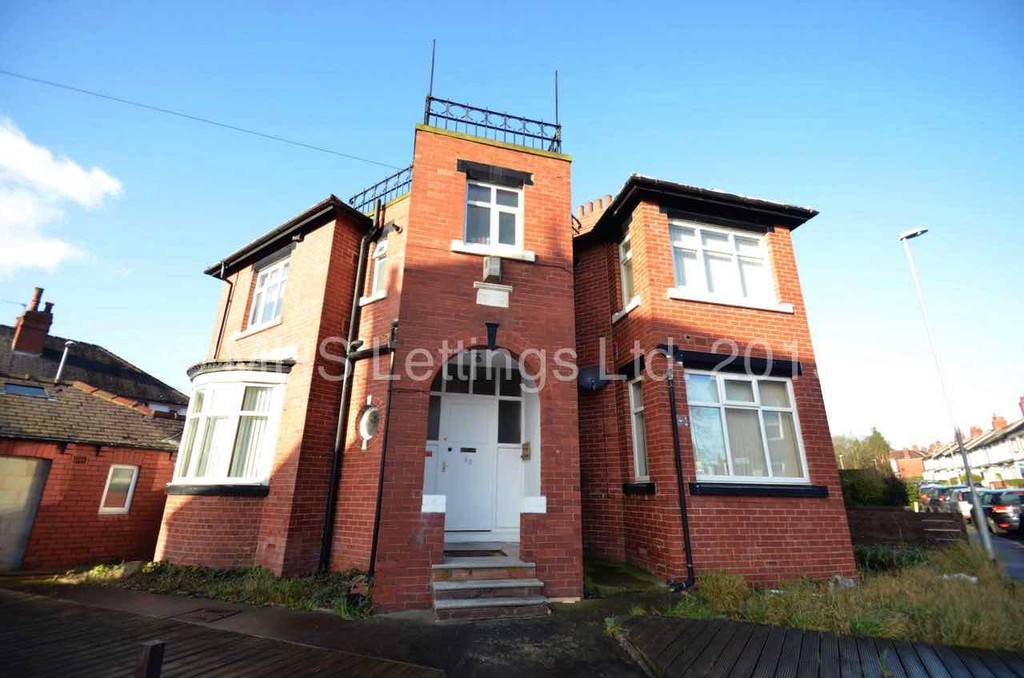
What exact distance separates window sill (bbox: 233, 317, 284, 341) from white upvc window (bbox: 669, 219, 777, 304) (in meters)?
8.06

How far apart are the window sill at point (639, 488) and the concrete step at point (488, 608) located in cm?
258

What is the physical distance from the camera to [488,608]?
18.0ft

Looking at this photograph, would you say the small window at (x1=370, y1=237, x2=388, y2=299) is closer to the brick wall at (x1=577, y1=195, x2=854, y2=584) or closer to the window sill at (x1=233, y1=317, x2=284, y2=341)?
the window sill at (x1=233, y1=317, x2=284, y2=341)

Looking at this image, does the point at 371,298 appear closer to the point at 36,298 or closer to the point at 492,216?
the point at 492,216

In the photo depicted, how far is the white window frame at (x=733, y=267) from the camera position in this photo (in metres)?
8.30

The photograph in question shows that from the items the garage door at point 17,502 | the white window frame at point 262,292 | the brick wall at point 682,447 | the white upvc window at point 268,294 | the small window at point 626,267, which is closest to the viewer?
the brick wall at point 682,447

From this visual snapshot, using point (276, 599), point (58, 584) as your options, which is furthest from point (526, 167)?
point (58, 584)

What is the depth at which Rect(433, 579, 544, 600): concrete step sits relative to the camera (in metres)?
5.59

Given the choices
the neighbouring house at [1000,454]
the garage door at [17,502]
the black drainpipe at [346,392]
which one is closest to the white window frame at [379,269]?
the black drainpipe at [346,392]

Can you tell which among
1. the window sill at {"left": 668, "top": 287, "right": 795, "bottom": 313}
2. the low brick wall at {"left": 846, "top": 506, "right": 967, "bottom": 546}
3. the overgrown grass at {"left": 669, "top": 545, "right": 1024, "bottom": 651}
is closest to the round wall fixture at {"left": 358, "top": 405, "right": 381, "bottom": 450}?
the overgrown grass at {"left": 669, "top": 545, "right": 1024, "bottom": 651}

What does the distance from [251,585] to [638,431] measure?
6639 millimetres

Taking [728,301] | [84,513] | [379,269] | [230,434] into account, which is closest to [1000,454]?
[728,301]

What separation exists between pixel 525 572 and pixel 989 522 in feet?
69.4

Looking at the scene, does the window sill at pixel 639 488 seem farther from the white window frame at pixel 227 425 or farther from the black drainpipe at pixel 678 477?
the white window frame at pixel 227 425
